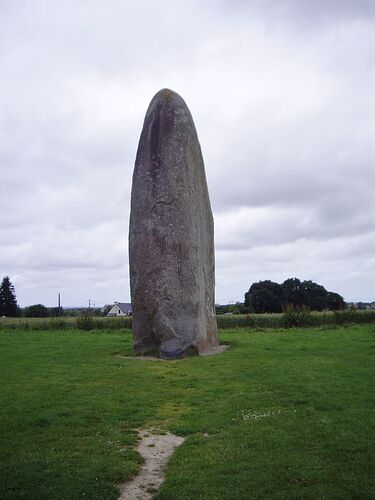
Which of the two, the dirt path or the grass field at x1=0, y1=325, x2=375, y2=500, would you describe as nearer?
the dirt path

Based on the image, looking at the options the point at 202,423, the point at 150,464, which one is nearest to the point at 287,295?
the point at 202,423

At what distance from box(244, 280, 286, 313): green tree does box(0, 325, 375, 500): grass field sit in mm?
51392

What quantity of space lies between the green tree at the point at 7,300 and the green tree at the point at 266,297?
27877 mm

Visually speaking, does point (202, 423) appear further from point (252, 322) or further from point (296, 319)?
point (252, 322)

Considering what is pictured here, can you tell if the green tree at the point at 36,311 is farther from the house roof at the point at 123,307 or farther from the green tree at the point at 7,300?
the house roof at the point at 123,307

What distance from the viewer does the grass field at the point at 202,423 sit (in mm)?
→ 6195

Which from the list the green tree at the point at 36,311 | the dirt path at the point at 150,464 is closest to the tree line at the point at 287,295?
the green tree at the point at 36,311

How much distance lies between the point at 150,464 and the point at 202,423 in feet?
6.40

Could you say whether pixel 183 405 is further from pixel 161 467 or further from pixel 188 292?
pixel 188 292

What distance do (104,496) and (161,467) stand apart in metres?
1.21

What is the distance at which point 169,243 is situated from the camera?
685 inches

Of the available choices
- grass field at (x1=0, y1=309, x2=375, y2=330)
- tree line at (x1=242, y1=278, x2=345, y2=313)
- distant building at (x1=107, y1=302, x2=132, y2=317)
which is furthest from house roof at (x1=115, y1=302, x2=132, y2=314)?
grass field at (x1=0, y1=309, x2=375, y2=330)

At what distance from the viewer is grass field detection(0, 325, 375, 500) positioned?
20.3 ft

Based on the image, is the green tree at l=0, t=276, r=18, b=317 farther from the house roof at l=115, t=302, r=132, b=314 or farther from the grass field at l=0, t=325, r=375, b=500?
the grass field at l=0, t=325, r=375, b=500
